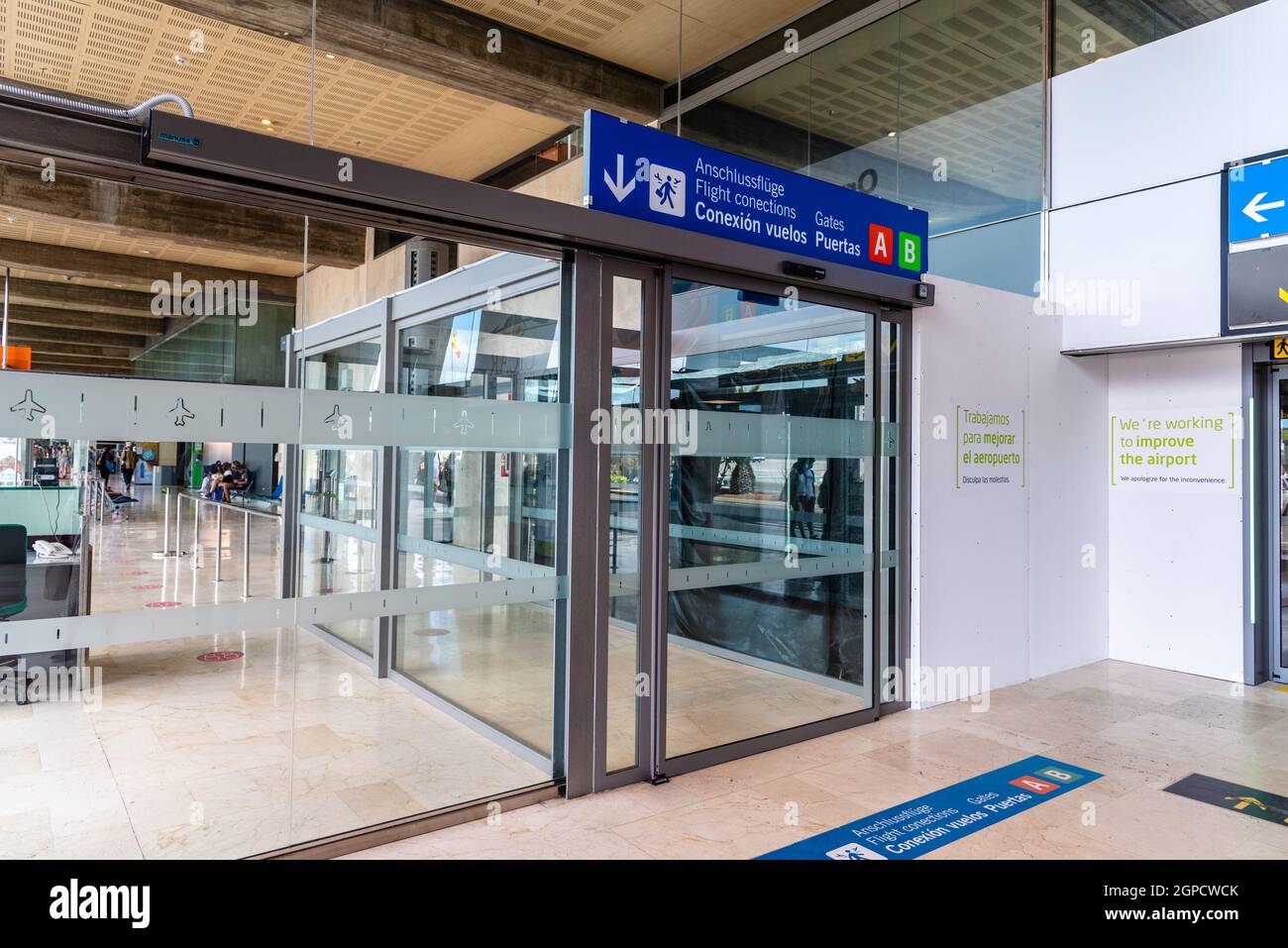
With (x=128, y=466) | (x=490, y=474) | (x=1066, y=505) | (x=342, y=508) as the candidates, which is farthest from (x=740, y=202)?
(x=1066, y=505)

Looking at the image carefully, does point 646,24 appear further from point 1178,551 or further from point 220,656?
point 1178,551

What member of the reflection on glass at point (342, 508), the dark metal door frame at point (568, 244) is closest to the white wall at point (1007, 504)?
the dark metal door frame at point (568, 244)

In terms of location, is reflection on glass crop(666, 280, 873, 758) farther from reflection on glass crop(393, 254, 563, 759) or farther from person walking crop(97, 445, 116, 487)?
person walking crop(97, 445, 116, 487)

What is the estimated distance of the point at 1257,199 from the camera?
18.8ft

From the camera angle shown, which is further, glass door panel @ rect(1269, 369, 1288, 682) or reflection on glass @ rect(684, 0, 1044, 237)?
reflection on glass @ rect(684, 0, 1044, 237)

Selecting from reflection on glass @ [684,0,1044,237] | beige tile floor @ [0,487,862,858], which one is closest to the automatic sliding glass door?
reflection on glass @ [684,0,1044,237]

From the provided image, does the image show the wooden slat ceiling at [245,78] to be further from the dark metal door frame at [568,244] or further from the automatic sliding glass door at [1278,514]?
the automatic sliding glass door at [1278,514]

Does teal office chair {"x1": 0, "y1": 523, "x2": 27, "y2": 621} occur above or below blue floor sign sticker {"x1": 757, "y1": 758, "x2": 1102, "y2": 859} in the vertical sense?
above

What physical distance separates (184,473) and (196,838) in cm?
143

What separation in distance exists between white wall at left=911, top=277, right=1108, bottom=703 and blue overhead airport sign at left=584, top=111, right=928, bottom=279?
1.92 ft

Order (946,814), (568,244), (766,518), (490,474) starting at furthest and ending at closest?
(766,518)
(490,474)
(568,244)
(946,814)

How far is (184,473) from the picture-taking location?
9.86 feet

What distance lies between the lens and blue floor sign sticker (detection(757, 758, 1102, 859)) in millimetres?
3375

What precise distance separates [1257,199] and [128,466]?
6.91 metres
